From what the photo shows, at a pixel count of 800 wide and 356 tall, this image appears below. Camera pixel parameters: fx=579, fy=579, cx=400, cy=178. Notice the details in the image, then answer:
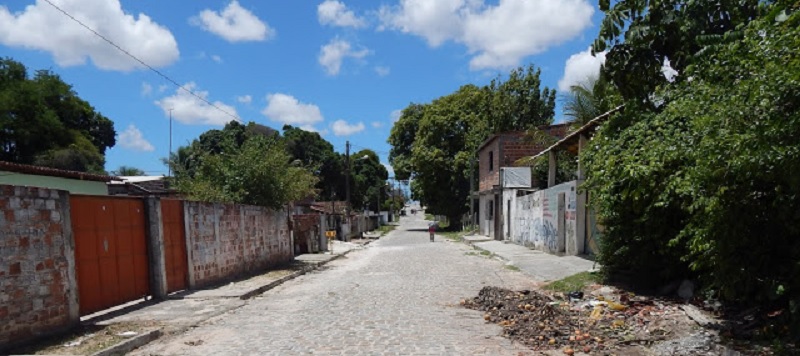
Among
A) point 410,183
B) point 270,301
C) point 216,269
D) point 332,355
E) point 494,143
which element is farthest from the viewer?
point 410,183

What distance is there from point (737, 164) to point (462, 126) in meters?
47.1

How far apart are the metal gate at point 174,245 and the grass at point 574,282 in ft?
26.8

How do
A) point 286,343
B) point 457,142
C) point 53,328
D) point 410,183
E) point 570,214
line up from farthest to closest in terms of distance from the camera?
point 410,183, point 457,142, point 570,214, point 53,328, point 286,343

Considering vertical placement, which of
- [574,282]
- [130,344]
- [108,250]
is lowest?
[574,282]

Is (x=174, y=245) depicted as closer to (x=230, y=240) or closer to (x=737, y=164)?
(x=230, y=240)

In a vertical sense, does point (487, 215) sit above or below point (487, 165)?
below

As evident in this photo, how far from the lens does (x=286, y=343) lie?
7.38m

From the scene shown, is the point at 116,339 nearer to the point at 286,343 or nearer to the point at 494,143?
the point at 286,343

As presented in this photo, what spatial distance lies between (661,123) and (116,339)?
8500mm

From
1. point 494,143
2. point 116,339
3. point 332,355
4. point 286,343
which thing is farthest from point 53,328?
point 494,143

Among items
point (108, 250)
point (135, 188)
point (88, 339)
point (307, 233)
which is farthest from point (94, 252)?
point (135, 188)

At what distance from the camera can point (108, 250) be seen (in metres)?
10.2

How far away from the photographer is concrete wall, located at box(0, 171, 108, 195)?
680 inches

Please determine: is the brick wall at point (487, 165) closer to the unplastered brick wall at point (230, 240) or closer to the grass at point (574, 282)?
the unplastered brick wall at point (230, 240)
